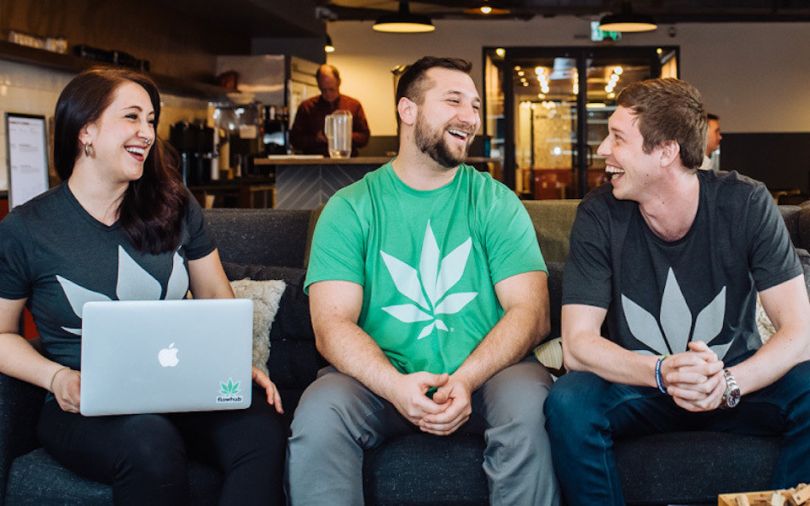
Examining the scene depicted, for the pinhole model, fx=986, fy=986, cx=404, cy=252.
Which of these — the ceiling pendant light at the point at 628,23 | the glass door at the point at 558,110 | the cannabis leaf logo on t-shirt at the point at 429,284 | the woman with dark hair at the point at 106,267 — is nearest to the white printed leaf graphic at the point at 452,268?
the cannabis leaf logo on t-shirt at the point at 429,284

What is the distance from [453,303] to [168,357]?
2.54ft

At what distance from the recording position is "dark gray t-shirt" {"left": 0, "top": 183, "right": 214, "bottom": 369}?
2.27 m

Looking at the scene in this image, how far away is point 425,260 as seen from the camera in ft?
8.30

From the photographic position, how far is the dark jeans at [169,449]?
2.02 metres

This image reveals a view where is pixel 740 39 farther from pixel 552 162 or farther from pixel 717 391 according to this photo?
pixel 717 391

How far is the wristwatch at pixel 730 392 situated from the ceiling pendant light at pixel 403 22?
6895 millimetres

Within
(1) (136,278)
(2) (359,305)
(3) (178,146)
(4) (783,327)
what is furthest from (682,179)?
(3) (178,146)

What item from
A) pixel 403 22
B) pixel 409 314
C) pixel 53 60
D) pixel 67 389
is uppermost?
pixel 403 22

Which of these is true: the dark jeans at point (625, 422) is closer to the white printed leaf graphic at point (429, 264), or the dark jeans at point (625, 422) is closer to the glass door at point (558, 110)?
the white printed leaf graphic at point (429, 264)

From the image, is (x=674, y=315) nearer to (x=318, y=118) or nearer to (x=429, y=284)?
(x=429, y=284)

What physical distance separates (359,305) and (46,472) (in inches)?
32.7

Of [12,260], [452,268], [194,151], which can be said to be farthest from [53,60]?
[452,268]

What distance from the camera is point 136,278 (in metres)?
2.33

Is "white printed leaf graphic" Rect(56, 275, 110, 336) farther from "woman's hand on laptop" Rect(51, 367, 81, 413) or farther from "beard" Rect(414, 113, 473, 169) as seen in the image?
"beard" Rect(414, 113, 473, 169)
